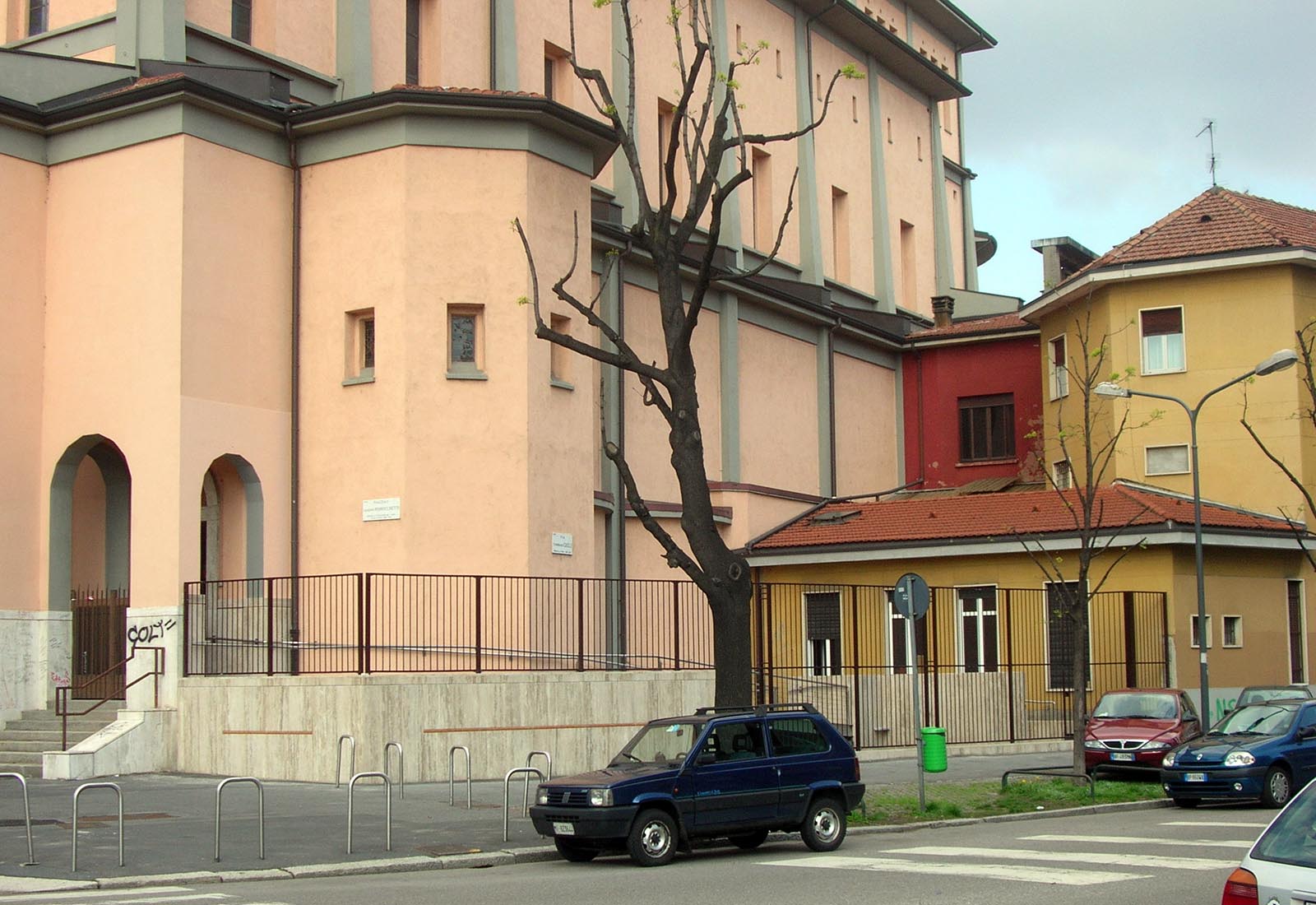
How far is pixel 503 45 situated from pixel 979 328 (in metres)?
18.0

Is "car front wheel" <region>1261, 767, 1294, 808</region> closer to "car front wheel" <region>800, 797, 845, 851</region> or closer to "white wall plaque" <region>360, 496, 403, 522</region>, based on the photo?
"car front wheel" <region>800, 797, 845, 851</region>

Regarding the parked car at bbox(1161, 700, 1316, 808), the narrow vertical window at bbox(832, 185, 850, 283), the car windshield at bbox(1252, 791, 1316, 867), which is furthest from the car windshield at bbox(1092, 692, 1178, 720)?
the narrow vertical window at bbox(832, 185, 850, 283)

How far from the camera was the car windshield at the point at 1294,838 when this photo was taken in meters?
7.20

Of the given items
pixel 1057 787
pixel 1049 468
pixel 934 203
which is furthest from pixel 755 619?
pixel 934 203

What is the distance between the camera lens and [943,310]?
47781 mm

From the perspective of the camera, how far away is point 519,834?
16938 millimetres

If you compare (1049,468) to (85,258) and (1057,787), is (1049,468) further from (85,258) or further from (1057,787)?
(85,258)

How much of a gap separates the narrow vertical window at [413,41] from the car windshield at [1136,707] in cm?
1709

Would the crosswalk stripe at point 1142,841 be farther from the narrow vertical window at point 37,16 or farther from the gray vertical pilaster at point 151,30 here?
the narrow vertical window at point 37,16

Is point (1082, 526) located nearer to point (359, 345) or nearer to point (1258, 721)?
point (1258, 721)

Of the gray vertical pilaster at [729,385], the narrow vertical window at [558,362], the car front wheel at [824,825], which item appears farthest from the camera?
the gray vertical pilaster at [729,385]

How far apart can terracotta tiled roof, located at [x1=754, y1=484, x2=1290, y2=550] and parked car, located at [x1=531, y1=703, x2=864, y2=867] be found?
17022 mm

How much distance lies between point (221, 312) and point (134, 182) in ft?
8.22

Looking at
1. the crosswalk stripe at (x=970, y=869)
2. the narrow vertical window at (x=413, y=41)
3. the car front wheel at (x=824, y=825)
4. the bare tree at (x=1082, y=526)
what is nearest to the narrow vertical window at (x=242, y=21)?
the narrow vertical window at (x=413, y=41)
